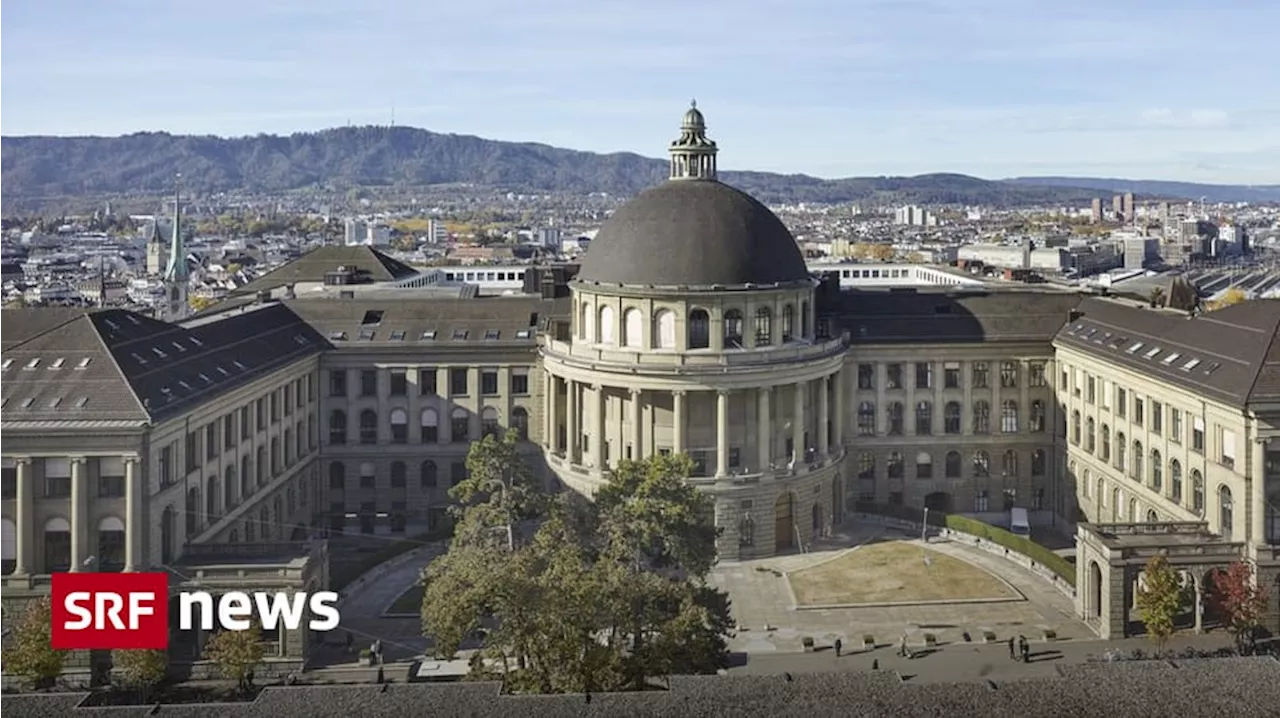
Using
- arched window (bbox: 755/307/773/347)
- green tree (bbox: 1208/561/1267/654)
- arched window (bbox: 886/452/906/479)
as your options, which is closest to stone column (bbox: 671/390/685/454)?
arched window (bbox: 755/307/773/347)

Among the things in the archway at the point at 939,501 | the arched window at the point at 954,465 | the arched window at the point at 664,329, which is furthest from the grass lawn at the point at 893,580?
the arched window at the point at 664,329

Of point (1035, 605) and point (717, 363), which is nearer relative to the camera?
point (1035, 605)

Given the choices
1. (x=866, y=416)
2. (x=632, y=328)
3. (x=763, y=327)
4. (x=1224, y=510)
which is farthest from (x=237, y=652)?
(x=866, y=416)

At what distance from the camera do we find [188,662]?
8056 centimetres

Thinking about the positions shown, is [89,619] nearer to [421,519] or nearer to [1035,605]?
[421,519]

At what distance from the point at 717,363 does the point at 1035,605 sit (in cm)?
2987

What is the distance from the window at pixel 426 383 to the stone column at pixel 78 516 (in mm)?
43382

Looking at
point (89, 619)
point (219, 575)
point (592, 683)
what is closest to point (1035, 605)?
point (592, 683)

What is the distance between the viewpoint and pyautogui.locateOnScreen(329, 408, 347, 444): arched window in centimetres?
12350

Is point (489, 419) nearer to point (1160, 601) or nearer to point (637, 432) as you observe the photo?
point (637, 432)

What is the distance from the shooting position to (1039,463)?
12325 centimetres

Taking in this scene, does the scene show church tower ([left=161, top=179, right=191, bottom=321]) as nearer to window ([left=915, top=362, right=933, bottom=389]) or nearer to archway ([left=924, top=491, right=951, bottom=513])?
window ([left=915, top=362, right=933, bottom=389])

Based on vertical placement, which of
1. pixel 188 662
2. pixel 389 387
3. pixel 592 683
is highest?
pixel 389 387

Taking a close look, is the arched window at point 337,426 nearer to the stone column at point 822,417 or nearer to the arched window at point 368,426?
the arched window at point 368,426
